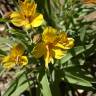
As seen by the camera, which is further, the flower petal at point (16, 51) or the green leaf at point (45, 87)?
the green leaf at point (45, 87)

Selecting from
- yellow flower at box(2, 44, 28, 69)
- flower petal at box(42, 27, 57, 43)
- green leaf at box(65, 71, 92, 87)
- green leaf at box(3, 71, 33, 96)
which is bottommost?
green leaf at box(65, 71, 92, 87)

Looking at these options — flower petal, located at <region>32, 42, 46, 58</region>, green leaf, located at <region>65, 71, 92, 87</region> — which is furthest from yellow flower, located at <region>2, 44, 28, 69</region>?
green leaf, located at <region>65, 71, 92, 87</region>

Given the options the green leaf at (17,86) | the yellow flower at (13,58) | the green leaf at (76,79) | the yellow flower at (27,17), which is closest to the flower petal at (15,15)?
the yellow flower at (27,17)

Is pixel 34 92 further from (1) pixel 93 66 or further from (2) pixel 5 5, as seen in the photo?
(2) pixel 5 5

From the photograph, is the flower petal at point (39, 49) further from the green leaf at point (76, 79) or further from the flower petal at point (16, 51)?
the green leaf at point (76, 79)

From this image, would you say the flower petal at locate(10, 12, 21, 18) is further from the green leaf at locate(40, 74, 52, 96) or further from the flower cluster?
the green leaf at locate(40, 74, 52, 96)

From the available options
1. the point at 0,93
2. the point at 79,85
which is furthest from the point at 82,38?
the point at 0,93

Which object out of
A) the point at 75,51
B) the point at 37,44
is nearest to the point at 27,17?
the point at 37,44
